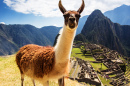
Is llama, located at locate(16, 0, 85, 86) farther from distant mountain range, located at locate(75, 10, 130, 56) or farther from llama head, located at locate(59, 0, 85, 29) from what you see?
distant mountain range, located at locate(75, 10, 130, 56)

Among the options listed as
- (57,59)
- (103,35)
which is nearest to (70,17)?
(57,59)

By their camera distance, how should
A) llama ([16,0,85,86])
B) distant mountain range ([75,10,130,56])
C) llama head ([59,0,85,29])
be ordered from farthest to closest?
distant mountain range ([75,10,130,56]) → llama ([16,0,85,86]) → llama head ([59,0,85,29])

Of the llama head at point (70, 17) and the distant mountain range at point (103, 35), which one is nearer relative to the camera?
the llama head at point (70, 17)

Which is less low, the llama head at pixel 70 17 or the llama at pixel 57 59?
the llama head at pixel 70 17

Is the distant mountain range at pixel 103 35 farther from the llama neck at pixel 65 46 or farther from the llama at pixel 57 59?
the llama neck at pixel 65 46

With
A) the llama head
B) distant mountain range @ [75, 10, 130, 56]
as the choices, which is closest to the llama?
the llama head

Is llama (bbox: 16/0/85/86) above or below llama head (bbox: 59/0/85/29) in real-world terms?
below

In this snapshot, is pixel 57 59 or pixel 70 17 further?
pixel 57 59

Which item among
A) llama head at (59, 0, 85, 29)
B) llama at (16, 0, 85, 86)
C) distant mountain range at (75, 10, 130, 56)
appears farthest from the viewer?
distant mountain range at (75, 10, 130, 56)

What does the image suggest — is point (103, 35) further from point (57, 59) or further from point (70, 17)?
point (70, 17)

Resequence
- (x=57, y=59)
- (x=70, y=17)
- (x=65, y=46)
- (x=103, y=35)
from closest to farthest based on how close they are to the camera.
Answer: (x=70, y=17)
(x=65, y=46)
(x=57, y=59)
(x=103, y=35)

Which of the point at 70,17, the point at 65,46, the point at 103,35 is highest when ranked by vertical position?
the point at 103,35

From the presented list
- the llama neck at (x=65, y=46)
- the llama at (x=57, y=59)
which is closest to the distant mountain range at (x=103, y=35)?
the llama at (x=57, y=59)

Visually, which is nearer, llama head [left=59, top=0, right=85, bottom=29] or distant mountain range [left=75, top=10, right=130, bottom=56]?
llama head [left=59, top=0, right=85, bottom=29]
